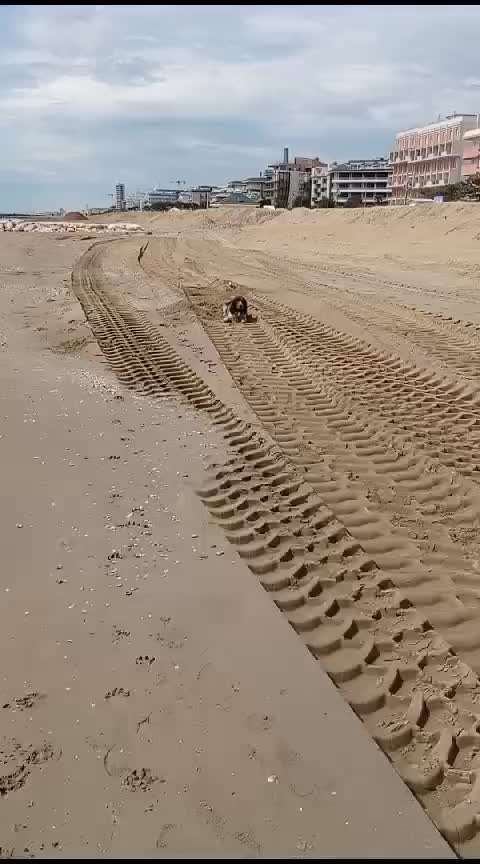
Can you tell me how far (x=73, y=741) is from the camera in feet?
7.50

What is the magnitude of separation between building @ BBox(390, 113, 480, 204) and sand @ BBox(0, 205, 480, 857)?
267 ft

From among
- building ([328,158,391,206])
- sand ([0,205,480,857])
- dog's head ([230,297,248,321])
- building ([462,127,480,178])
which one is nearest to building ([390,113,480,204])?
building ([462,127,480,178])

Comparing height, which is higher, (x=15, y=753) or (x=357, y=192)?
(x=357, y=192)

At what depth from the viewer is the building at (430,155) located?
82062 mm

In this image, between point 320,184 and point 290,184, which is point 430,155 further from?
point 290,184

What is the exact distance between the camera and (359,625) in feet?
9.84

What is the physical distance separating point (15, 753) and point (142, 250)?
2404 cm

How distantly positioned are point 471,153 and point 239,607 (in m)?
85.4

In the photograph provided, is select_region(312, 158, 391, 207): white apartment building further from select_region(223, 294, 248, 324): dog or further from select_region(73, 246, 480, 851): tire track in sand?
select_region(73, 246, 480, 851): tire track in sand

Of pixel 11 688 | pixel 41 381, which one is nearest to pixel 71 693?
pixel 11 688

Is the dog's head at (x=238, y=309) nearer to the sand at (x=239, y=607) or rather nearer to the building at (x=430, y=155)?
the sand at (x=239, y=607)

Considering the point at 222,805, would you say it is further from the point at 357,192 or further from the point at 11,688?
the point at 357,192

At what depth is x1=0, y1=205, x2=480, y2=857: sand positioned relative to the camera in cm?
208

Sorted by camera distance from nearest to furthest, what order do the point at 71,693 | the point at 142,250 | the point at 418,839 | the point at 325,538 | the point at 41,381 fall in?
the point at 418,839 → the point at 71,693 → the point at 325,538 → the point at 41,381 → the point at 142,250
